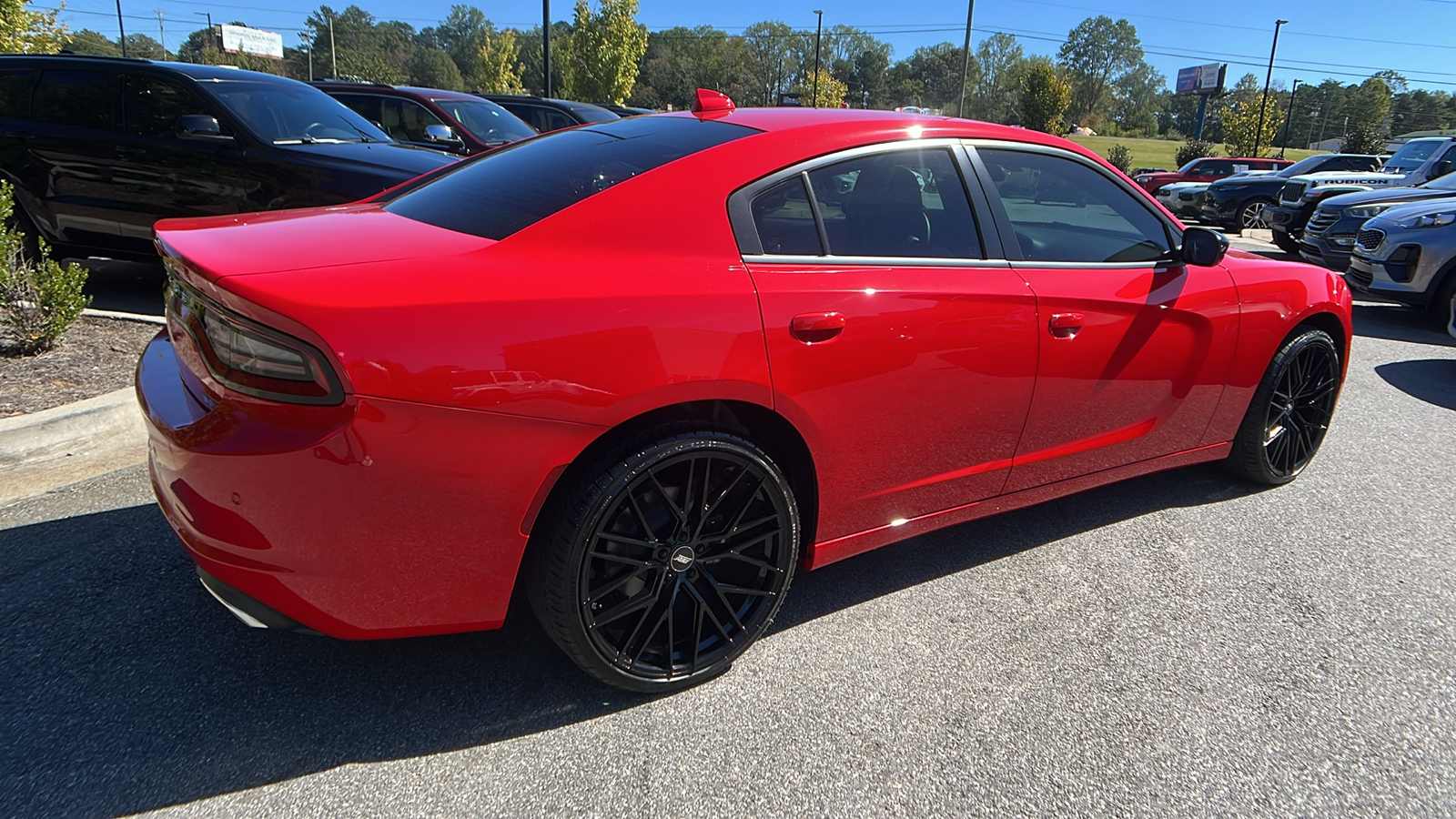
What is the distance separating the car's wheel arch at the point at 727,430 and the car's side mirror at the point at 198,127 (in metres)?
5.19

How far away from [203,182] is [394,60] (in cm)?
12179

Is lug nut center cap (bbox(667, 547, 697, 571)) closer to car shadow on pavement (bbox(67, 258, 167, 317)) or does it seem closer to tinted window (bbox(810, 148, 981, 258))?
tinted window (bbox(810, 148, 981, 258))

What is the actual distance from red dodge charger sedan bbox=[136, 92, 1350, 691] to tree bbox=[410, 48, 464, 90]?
10421 cm

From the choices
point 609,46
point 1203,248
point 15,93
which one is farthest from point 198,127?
point 609,46

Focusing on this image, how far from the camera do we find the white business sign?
89.7m

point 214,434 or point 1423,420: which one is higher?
point 214,434

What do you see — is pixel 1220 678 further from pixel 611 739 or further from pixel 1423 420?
pixel 1423 420

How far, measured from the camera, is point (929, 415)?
2.77m

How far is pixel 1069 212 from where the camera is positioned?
3443mm

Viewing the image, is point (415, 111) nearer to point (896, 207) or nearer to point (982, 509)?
point (896, 207)

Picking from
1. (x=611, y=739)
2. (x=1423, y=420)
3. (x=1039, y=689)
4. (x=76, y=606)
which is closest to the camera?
Result: (x=611, y=739)

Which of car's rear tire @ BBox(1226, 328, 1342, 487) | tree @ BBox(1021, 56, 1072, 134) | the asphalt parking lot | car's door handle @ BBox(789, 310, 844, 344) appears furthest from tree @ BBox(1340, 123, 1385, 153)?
car's door handle @ BBox(789, 310, 844, 344)

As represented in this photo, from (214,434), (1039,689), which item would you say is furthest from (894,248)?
(214,434)

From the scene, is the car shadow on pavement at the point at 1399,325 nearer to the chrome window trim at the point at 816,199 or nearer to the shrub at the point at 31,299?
the chrome window trim at the point at 816,199
